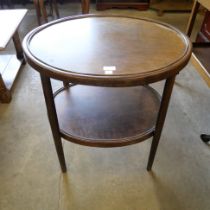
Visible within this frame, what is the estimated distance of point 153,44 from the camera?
0.91 m

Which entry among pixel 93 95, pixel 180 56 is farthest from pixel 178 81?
pixel 180 56

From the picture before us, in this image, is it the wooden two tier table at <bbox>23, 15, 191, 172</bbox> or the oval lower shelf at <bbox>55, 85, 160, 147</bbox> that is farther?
the oval lower shelf at <bbox>55, 85, 160, 147</bbox>

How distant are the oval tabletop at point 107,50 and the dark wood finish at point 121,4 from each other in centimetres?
211

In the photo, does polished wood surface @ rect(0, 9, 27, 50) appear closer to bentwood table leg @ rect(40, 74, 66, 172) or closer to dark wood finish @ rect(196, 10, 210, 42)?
bentwood table leg @ rect(40, 74, 66, 172)

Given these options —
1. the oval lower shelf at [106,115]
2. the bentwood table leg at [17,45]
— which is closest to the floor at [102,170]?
the oval lower shelf at [106,115]

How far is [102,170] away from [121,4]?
2547mm

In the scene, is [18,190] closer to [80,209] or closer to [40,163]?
[40,163]

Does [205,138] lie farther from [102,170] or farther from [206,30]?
[206,30]

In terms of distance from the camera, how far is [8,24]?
1.58 meters

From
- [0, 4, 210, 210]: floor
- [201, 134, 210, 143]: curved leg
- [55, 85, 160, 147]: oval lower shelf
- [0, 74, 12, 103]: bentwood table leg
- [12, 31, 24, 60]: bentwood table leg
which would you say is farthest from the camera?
[12, 31, 24, 60]: bentwood table leg

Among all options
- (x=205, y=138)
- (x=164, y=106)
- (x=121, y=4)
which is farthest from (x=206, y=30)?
(x=121, y=4)

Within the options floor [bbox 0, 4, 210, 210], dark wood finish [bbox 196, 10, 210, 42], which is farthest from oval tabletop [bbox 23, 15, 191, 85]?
dark wood finish [bbox 196, 10, 210, 42]

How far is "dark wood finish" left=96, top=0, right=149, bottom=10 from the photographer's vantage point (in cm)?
304

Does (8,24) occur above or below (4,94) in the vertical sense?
above
